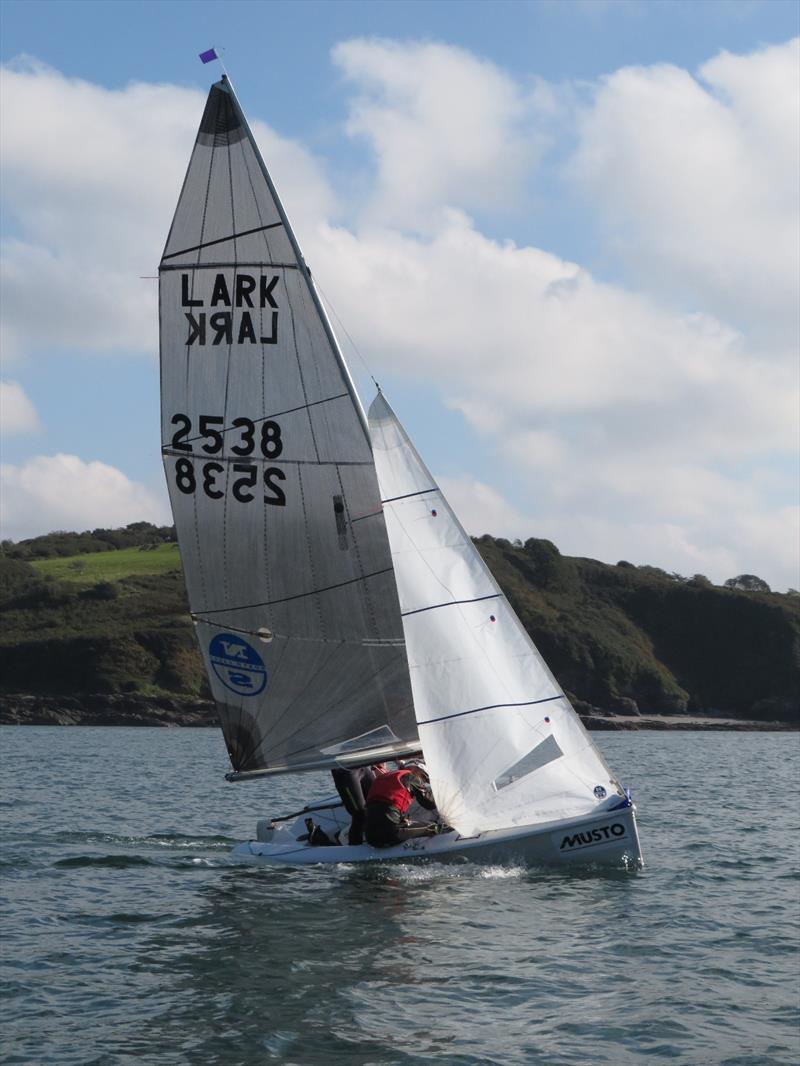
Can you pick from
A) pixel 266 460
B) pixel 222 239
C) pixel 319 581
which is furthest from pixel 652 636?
pixel 222 239

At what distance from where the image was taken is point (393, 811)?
20.8 m

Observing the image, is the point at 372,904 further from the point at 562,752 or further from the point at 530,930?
the point at 562,752

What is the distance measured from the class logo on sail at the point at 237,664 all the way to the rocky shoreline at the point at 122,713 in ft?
228

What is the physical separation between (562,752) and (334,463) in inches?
247

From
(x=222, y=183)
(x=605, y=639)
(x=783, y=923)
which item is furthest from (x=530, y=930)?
(x=605, y=639)

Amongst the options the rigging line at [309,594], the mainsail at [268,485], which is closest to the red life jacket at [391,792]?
the mainsail at [268,485]

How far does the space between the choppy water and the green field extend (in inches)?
4032

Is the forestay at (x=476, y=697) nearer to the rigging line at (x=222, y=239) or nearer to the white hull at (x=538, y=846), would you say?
the white hull at (x=538, y=846)

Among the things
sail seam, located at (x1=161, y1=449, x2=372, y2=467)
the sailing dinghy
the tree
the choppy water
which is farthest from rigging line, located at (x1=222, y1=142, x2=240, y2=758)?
the tree

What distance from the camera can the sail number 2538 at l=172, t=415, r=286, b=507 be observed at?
21.8 m

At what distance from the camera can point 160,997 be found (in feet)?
44.3

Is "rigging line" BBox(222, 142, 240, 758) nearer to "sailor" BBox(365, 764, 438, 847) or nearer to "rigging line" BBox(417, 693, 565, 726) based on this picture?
"sailor" BBox(365, 764, 438, 847)

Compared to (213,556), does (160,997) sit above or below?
below

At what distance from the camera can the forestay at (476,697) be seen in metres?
20.6
